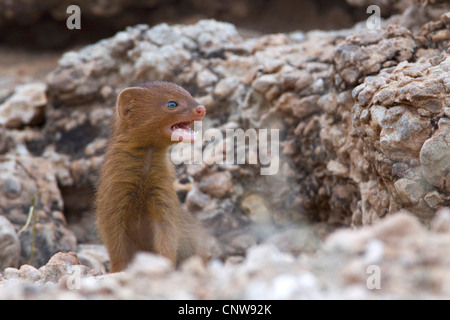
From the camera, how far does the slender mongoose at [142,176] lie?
4.40 metres

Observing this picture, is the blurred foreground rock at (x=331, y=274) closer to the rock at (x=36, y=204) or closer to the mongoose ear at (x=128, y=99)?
the mongoose ear at (x=128, y=99)

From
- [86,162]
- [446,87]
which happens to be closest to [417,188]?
[446,87]

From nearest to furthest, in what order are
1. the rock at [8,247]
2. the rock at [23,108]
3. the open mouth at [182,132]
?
the open mouth at [182,132], the rock at [8,247], the rock at [23,108]

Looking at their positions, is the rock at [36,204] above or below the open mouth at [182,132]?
below

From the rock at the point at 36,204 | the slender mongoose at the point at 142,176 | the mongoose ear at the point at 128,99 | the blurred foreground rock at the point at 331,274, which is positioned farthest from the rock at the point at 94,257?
the blurred foreground rock at the point at 331,274

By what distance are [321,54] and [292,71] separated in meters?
0.41

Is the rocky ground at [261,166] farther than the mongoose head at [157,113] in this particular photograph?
No

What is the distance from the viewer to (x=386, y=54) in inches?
174

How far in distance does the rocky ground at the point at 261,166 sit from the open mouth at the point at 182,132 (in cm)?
105

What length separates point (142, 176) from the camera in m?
4.57

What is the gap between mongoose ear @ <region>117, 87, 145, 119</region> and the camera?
14.6 ft

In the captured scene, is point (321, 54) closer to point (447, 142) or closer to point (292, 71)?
point (292, 71)

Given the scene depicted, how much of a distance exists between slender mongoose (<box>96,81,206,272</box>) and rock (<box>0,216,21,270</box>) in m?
0.92

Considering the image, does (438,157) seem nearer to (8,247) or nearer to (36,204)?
(8,247)
